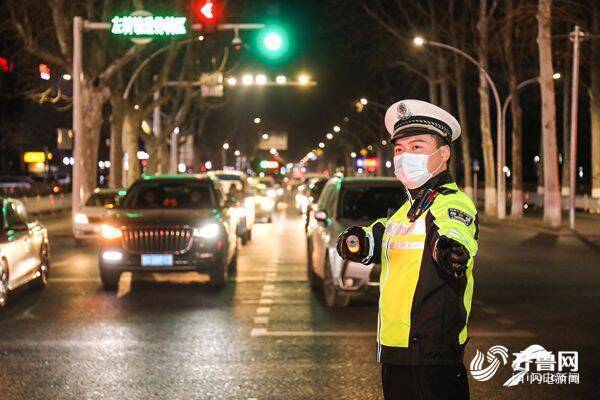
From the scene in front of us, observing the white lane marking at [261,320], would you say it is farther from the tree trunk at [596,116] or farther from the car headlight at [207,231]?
the tree trunk at [596,116]

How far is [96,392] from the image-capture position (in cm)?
816

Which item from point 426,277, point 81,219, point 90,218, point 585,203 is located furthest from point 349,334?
point 585,203

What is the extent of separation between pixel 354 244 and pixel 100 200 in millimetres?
23297

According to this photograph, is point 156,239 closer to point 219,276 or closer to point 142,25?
point 219,276

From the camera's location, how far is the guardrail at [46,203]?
4088 centimetres

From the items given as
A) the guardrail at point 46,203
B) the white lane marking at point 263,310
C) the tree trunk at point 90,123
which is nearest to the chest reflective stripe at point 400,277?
the white lane marking at point 263,310

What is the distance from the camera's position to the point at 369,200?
574 inches

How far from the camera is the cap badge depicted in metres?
4.44

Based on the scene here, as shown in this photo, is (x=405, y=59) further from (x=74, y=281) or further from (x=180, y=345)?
(x=180, y=345)

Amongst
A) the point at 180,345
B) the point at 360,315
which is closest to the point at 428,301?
the point at 180,345

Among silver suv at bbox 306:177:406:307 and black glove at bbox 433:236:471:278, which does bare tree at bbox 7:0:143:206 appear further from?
black glove at bbox 433:236:471:278

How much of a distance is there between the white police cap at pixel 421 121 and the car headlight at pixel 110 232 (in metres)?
10.9

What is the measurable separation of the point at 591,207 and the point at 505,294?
102 ft

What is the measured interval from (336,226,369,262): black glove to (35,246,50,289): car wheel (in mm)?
11314
